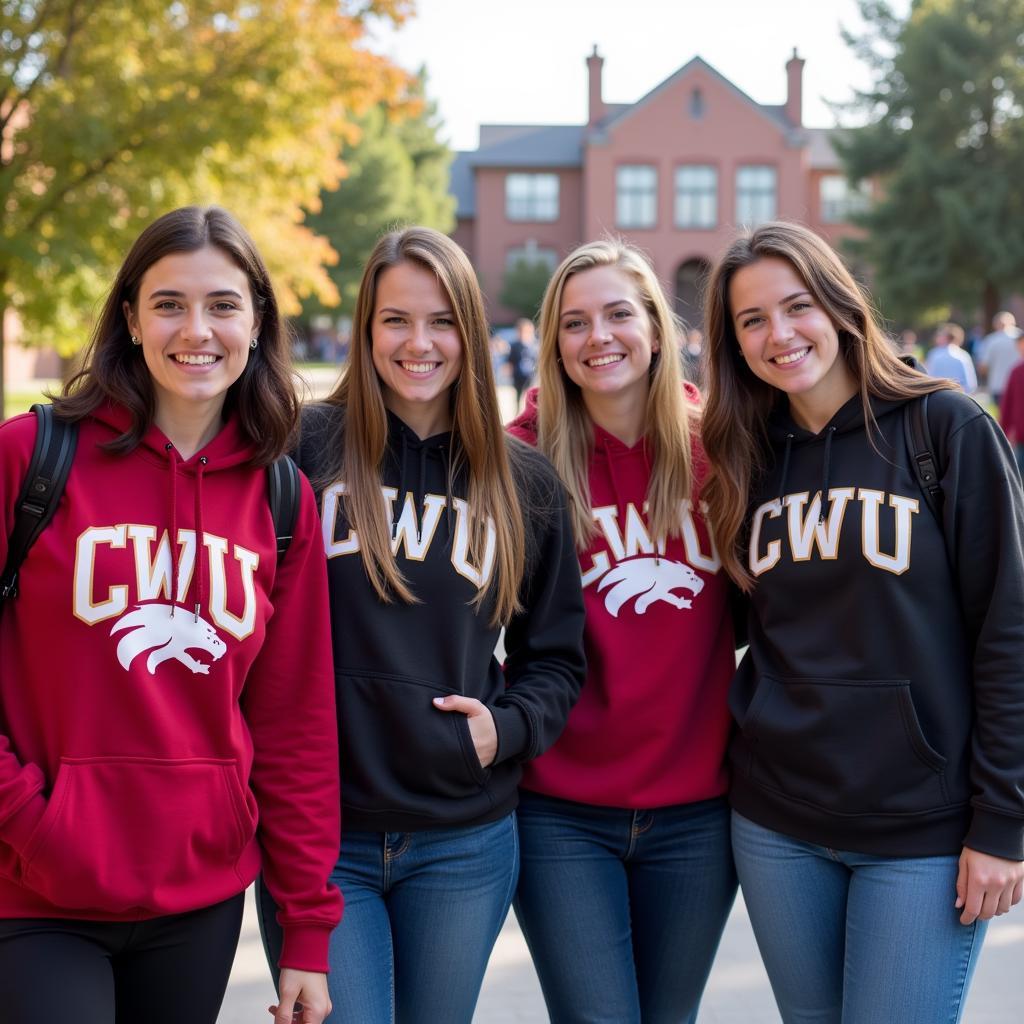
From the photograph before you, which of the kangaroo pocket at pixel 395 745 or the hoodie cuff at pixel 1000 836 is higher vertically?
the kangaroo pocket at pixel 395 745

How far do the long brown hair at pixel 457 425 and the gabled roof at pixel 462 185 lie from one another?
2254 inches

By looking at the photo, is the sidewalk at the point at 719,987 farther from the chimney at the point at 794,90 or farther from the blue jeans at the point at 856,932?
the chimney at the point at 794,90

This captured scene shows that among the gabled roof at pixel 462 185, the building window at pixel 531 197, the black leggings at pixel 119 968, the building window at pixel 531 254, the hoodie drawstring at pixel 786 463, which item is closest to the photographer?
the black leggings at pixel 119 968

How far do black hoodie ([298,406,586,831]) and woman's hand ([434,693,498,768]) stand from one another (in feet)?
0.05

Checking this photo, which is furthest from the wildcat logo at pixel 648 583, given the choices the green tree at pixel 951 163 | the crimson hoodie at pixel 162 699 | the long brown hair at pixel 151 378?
the green tree at pixel 951 163

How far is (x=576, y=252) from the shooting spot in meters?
3.28

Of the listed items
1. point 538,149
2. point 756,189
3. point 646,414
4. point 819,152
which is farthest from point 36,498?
point 819,152

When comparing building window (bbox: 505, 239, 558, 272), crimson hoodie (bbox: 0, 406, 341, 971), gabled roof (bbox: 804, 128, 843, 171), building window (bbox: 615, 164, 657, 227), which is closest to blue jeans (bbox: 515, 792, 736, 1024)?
crimson hoodie (bbox: 0, 406, 341, 971)

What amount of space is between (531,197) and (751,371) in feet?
172

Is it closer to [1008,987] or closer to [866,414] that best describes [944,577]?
[866,414]

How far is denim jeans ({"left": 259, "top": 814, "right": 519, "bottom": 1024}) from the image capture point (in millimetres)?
2641

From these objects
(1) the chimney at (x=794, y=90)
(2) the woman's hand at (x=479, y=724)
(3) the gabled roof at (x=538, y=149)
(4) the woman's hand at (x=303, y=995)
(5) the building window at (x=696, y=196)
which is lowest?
(4) the woman's hand at (x=303, y=995)

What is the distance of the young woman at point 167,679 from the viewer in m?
2.19

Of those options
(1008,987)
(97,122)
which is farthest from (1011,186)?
(1008,987)
